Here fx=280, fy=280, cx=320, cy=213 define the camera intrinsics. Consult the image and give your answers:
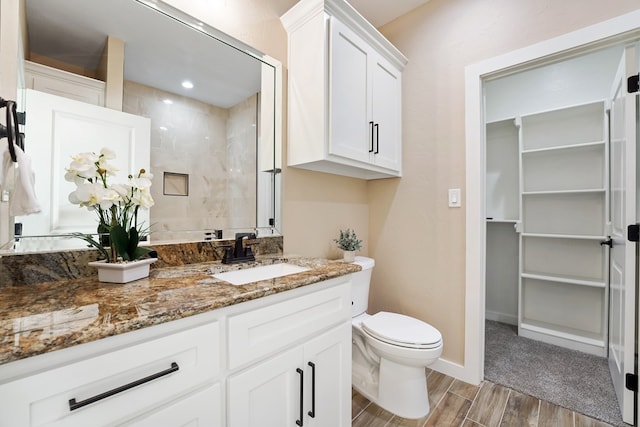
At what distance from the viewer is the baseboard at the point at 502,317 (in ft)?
8.87

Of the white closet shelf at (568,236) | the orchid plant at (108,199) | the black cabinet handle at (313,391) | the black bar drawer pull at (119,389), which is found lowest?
the black cabinet handle at (313,391)

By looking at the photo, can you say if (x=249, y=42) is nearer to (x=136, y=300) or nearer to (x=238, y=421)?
(x=136, y=300)

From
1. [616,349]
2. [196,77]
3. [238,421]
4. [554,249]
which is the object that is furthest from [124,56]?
[554,249]

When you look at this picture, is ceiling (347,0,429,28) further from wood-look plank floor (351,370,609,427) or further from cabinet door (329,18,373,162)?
wood-look plank floor (351,370,609,427)

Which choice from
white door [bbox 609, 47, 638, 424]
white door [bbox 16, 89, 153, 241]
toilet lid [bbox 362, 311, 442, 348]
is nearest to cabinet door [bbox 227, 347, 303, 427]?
toilet lid [bbox 362, 311, 442, 348]

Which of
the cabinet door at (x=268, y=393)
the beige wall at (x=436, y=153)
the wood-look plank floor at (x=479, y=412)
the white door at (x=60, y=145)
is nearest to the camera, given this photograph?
the cabinet door at (x=268, y=393)

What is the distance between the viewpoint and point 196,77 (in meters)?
1.37

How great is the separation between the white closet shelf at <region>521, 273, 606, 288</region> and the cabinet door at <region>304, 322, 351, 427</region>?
6.78ft

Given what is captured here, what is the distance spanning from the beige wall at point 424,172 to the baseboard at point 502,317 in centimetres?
126

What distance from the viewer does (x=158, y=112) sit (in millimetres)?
1246

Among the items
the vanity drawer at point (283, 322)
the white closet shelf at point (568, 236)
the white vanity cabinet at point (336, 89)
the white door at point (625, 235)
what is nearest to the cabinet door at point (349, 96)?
the white vanity cabinet at point (336, 89)

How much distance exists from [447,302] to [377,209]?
2.78 ft

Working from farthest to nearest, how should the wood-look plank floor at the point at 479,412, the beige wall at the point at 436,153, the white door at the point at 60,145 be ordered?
the beige wall at the point at 436,153
the wood-look plank floor at the point at 479,412
the white door at the point at 60,145

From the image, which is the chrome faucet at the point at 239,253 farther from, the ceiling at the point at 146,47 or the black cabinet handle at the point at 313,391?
the ceiling at the point at 146,47
